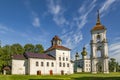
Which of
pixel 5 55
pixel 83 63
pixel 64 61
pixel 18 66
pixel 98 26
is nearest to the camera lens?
pixel 18 66

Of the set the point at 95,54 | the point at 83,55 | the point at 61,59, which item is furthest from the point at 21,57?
the point at 83,55

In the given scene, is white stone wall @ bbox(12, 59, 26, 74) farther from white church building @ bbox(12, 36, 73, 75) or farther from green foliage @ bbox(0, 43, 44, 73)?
green foliage @ bbox(0, 43, 44, 73)

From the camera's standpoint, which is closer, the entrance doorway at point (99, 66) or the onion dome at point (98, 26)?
the entrance doorway at point (99, 66)

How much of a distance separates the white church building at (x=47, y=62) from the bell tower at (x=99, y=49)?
12.5 metres

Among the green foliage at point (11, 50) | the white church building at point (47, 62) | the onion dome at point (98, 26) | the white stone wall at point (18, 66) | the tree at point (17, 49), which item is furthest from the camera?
the onion dome at point (98, 26)

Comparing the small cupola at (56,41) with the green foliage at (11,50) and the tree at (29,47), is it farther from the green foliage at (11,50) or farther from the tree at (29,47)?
the tree at (29,47)

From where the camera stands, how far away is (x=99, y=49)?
240 feet

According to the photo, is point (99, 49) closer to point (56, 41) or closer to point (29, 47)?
point (56, 41)

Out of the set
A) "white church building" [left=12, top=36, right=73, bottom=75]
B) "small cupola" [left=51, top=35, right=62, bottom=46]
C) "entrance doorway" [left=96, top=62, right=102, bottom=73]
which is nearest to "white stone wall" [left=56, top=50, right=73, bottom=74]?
"white church building" [left=12, top=36, right=73, bottom=75]

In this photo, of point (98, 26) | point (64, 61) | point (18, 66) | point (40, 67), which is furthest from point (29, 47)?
point (98, 26)

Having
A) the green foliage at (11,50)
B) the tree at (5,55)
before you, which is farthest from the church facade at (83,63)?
the tree at (5,55)

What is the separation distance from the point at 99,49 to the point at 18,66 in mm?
33272

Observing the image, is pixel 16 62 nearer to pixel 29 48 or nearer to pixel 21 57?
pixel 21 57

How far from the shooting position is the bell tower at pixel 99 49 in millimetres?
70250
